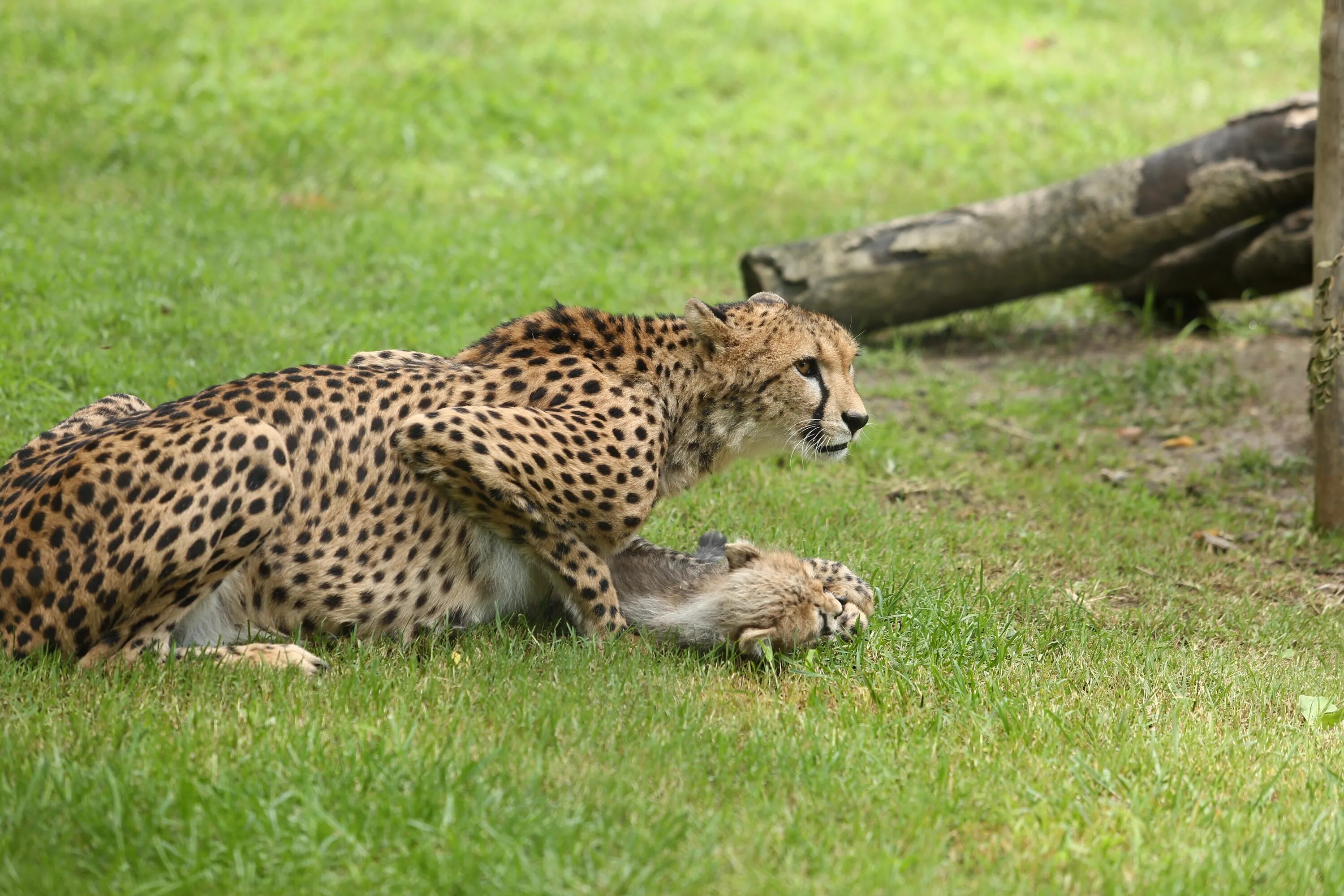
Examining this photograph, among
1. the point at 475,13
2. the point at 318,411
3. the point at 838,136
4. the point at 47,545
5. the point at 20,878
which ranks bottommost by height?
the point at 20,878

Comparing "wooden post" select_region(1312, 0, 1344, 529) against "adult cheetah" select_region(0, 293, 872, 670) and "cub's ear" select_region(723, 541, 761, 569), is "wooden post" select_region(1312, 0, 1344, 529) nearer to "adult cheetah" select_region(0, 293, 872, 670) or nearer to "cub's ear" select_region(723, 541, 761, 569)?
"adult cheetah" select_region(0, 293, 872, 670)

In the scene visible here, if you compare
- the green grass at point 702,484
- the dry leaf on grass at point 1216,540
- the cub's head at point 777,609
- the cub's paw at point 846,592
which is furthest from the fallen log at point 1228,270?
the cub's head at point 777,609

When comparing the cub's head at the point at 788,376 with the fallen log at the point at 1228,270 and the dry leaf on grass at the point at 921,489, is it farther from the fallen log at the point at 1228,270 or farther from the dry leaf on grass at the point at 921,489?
the fallen log at the point at 1228,270

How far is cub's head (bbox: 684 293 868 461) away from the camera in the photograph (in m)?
5.16

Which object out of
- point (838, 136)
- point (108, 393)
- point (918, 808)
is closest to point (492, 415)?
point (918, 808)

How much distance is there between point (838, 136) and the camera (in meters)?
12.4

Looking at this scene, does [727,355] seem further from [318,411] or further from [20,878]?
[20,878]

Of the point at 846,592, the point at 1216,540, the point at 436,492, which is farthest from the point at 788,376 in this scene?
the point at 1216,540

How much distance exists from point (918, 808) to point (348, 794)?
4.91 feet

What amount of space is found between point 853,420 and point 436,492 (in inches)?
62.0

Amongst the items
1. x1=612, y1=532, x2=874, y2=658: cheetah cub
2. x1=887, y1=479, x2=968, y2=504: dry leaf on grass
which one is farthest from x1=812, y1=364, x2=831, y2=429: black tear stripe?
x1=887, y1=479, x2=968, y2=504: dry leaf on grass

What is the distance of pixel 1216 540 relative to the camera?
661cm

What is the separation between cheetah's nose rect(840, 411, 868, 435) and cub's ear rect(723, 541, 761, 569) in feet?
1.95

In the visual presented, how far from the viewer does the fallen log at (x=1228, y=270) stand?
26.5 feet
